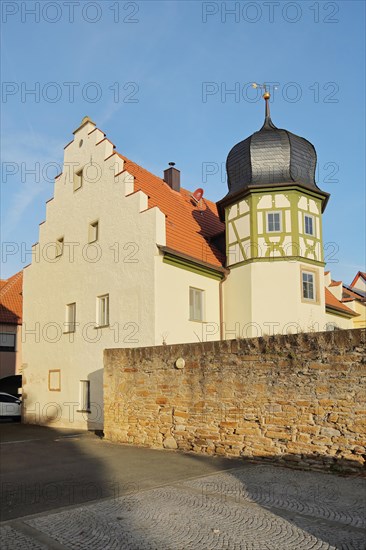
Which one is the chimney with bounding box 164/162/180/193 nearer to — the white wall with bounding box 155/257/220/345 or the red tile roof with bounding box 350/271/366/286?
the white wall with bounding box 155/257/220/345

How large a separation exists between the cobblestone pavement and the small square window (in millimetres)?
11269

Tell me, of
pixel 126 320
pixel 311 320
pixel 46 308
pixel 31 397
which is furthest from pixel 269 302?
pixel 31 397

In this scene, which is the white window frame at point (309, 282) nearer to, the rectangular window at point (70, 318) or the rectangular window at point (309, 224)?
the rectangular window at point (309, 224)

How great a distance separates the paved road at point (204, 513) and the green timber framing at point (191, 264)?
27.3ft

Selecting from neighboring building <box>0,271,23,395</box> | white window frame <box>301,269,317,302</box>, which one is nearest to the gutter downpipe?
white window frame <box>301,269,317,302</box>

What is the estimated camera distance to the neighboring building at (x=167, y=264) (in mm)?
17297

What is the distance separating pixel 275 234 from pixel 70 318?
867cm

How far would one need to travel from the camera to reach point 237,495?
724cm

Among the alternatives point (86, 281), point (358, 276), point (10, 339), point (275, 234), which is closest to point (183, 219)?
point (275, 234)

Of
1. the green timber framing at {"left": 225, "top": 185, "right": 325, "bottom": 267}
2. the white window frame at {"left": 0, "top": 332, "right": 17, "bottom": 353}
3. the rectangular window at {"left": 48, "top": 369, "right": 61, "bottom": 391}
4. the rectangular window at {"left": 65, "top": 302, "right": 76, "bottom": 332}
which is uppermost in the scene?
the green timber framing at {"left": 225, "top": 185, "right": 325, "bottom": 267}

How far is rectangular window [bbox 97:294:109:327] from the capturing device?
18547 millimetres

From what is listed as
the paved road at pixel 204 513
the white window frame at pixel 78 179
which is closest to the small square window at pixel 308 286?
the white window frame at pixel 78 179

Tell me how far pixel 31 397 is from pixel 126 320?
7644mm

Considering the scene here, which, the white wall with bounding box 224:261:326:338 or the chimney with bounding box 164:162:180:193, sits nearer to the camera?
the white wall with bounding box 224:261:326:338
